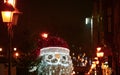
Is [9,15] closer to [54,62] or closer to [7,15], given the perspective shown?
[7,15]

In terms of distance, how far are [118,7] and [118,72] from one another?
6828 mm

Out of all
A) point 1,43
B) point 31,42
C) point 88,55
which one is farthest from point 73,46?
point 31,42

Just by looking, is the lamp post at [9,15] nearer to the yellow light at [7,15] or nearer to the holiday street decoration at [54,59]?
the yellow light at [7,15]

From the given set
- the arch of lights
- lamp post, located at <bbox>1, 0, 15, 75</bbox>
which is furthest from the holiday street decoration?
lamp post, located at <bbox>1, 0, 15, 75</bbox>

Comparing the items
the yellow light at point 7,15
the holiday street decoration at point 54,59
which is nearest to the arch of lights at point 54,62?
the holiday street decoration at point 54,59

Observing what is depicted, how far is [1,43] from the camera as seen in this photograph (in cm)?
5925

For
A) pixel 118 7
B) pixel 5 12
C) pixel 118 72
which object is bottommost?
pixel 118 72

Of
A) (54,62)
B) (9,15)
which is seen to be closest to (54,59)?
(54,62)

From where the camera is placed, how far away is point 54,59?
11078mm

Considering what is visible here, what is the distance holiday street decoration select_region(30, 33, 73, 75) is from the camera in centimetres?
1100

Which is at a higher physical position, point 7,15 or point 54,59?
point 7,15

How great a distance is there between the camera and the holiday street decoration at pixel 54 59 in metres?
11.0

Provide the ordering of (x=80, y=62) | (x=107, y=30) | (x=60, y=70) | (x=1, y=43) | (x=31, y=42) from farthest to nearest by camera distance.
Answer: (x=80, y=62) < (x=1, y=43) < (x=107, y=30) < (x=31, y=42) < (x=60, y=70)

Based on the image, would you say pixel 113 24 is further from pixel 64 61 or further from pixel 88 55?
pixel 88 55
